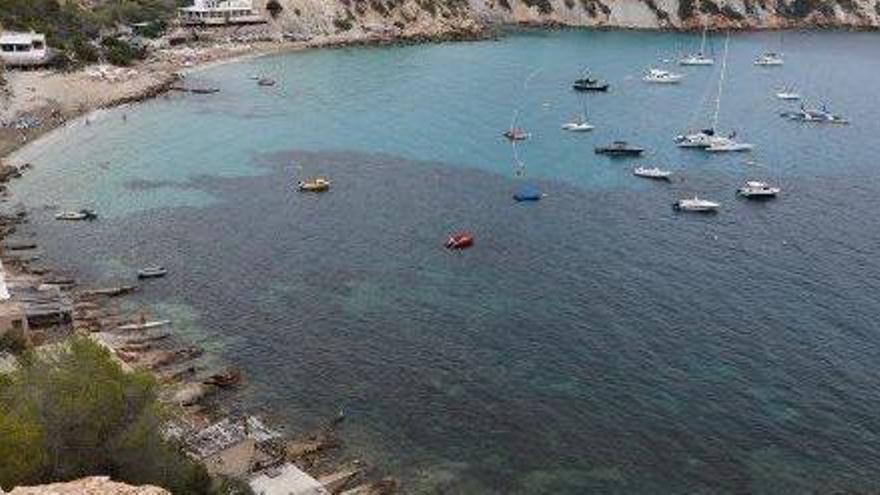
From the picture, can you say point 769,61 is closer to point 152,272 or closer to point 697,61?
point 697,61

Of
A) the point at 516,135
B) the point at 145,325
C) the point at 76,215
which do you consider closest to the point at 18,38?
the point at 76,215

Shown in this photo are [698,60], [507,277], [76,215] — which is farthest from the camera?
[698,60]

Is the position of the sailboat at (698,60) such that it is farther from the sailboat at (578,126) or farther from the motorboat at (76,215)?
the motorboat at (76,215)

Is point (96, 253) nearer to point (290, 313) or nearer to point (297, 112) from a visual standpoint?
point (290, 313)

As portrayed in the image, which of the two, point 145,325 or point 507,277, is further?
point 507,277

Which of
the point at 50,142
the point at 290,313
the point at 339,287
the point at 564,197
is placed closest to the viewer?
the point at 290,313

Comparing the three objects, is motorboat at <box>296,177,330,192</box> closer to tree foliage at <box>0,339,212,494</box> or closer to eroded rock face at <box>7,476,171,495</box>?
tree foliage at <box>0,339,212,494</box>

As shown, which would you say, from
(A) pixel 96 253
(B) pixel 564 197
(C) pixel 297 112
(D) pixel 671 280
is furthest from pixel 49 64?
(D) pixel 671 280
